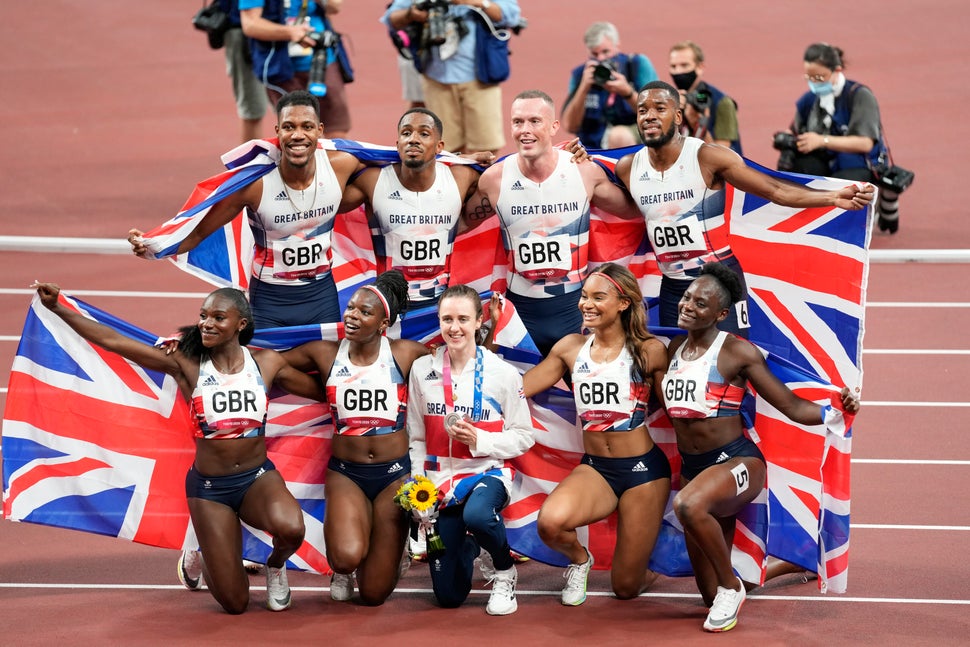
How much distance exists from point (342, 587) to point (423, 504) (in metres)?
0.66

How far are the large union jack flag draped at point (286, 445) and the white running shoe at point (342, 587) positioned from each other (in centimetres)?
21

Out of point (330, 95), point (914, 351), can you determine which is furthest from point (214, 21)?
point (914, 351)

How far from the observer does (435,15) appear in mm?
11273

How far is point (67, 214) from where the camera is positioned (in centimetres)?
1355

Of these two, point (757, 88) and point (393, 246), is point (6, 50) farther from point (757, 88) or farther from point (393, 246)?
point (393, 246)

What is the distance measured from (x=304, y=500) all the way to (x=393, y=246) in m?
1.36

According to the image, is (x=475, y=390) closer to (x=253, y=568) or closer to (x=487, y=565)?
(x=487, y=565)

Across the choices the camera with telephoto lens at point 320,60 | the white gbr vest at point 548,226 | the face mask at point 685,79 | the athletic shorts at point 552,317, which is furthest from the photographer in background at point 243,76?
the athletic shorts at point 552,317

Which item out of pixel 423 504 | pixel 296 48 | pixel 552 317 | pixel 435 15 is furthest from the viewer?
pixel 435 15

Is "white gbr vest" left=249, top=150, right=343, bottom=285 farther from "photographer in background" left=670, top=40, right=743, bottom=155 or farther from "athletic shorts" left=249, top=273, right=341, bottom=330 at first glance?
"photographer in background" left=670, top=40, right=743, bottom=155

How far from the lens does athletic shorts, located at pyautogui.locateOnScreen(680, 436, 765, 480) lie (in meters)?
6.86

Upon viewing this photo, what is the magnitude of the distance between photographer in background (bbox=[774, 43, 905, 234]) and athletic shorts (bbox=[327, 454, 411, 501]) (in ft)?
18.5

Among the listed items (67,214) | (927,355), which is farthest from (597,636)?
(67,214)

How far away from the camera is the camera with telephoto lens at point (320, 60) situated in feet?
36.1
